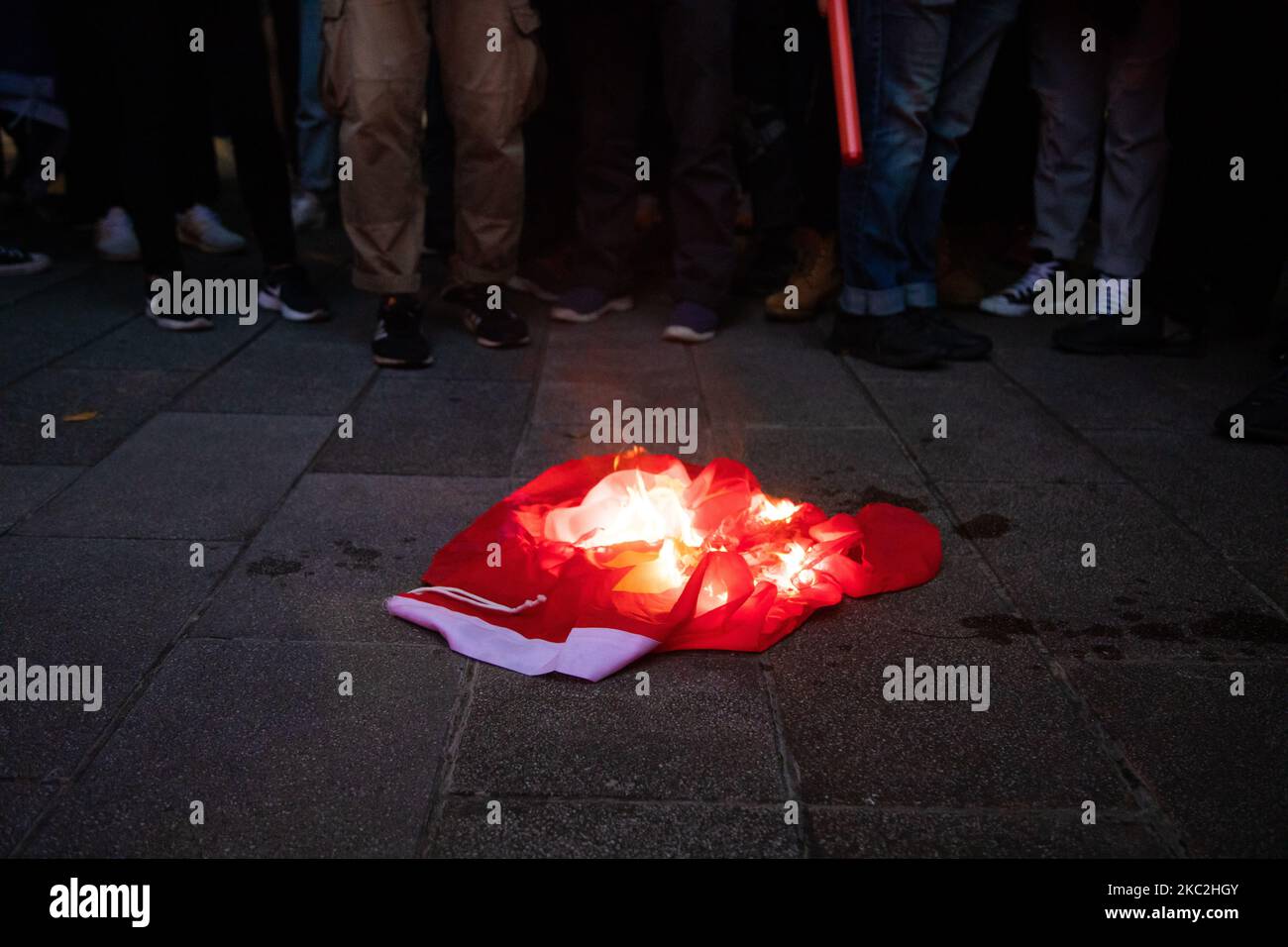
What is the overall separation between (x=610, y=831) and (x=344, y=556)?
1105 mm

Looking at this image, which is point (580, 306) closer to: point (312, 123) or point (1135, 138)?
point (1135, 138)

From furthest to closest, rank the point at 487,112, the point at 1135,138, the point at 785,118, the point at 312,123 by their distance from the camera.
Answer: the point at 312,123 < the point at 785,118 < the point at 1135,138 < the point at 487,112

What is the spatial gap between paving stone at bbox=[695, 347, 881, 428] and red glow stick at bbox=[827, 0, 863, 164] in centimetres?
75

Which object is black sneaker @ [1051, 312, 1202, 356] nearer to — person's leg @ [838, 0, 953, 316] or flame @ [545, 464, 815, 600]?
person's leg @ [838, 0, 953, 316]

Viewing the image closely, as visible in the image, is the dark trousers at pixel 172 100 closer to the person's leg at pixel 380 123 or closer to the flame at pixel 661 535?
the person's leg at pixel 380 123

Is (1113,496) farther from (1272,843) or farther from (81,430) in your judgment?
(81,430)

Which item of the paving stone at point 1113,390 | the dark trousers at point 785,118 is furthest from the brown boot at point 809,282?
the paving stone at point 1113,390

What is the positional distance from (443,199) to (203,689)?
4.05 metres

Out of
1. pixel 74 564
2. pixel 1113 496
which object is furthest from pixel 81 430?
pixel 1113 496

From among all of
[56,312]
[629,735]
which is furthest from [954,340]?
[56,312]

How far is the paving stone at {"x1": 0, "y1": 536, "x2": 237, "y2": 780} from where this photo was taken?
176 centimetres

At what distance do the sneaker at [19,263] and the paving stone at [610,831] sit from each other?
4.44m

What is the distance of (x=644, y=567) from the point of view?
7.47 ft

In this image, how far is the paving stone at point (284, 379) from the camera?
3436 millimetres
